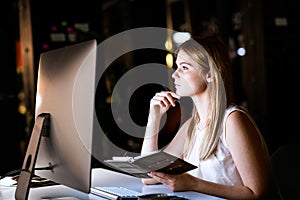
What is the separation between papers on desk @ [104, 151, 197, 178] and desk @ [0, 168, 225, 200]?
172 mm

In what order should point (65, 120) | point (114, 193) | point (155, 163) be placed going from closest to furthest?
1. point (65, 120)
2. point (155, 163)
3. point (114, 193)

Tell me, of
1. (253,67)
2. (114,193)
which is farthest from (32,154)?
(253,67)

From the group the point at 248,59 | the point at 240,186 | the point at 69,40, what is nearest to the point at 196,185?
the point at 240,186

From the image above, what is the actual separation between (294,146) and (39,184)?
1046mm

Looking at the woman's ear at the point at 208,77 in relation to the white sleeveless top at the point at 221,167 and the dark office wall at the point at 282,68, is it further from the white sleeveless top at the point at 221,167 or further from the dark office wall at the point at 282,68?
the dark office wall at the point at 282,68

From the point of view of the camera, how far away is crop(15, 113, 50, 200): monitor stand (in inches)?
61.0

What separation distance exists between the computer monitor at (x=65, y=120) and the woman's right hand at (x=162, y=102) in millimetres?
604

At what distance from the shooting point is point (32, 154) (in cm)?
157

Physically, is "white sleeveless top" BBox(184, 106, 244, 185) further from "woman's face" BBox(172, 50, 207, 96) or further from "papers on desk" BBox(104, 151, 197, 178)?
"papers on desk" BBox(104, 151, 197, 178)

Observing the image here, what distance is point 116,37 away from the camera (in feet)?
19.2

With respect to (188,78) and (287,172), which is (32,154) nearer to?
(188,78)

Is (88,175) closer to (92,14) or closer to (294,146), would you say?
(294,146)

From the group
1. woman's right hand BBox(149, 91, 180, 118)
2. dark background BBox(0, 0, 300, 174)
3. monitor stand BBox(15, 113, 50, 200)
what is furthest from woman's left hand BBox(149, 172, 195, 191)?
dark background BBox(0, 0, 300, 174)

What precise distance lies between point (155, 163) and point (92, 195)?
1.14ft
